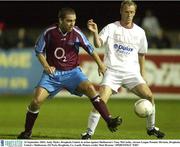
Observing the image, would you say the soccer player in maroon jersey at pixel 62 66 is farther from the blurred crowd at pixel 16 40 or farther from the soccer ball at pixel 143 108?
the blurred crowd at pixel 16 40

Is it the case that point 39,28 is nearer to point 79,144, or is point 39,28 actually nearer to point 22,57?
point 22,57

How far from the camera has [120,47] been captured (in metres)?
11.9

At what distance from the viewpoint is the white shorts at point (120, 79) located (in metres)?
11.9

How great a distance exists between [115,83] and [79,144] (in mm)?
2063

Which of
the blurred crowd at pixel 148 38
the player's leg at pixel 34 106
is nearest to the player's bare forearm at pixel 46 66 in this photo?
the player's leg at pixel 34 106

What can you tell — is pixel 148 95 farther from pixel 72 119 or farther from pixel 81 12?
pixel 81 12

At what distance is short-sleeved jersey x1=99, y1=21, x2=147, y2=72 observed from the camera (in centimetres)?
1193

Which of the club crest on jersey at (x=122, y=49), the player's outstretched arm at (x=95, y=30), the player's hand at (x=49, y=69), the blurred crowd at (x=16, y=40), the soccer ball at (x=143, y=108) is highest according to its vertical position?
the player's outstretched arm at (x=95, y=30)

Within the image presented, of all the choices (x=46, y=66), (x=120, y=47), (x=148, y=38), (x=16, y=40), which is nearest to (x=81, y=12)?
(x=16, y=40)

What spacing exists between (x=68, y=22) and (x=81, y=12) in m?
15.1

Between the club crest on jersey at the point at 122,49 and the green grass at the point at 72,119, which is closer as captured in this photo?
the club crest on jersey at the point at 122,49

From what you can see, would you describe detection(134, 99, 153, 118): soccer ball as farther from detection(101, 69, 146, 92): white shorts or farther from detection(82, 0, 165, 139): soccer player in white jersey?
detection(101, 69, 146, 92): white shorts

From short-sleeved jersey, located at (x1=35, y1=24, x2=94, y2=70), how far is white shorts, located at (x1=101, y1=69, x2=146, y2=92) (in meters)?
0.59

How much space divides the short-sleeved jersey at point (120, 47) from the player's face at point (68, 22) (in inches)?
27.7
